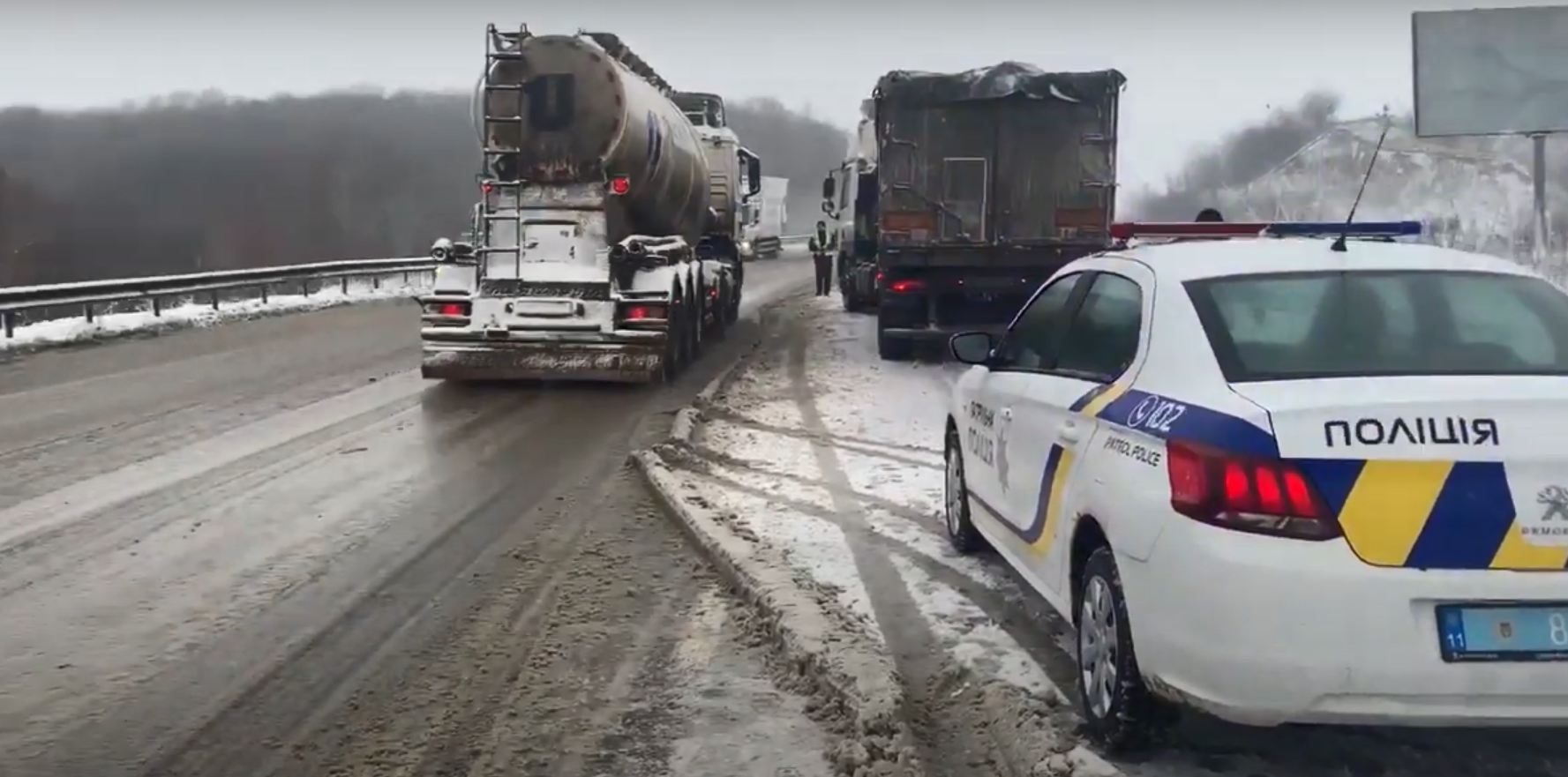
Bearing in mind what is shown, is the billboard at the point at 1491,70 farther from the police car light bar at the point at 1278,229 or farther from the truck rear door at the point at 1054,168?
the police car light bar at the point at 1278,229

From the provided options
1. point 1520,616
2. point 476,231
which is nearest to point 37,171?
point 476,231

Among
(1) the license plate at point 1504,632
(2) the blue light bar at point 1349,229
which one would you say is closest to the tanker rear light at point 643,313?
(2) the blue light bar at point 1349,229

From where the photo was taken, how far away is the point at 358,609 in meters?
6.07

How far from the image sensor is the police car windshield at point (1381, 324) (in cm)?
415

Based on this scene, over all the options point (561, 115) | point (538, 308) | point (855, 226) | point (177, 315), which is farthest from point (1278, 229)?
point (177, 315)

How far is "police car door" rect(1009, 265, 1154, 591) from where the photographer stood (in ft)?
15.4

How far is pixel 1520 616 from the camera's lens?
360 centimetres

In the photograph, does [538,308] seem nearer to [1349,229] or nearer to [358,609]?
[358,609]

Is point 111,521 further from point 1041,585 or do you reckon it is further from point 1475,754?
point 1475,754

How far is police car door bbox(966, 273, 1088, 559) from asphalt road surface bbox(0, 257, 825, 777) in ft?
3.89

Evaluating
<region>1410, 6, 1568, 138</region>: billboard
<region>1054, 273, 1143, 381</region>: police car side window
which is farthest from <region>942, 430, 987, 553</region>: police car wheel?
<region>1410, 6, 1568, 138</region>: billboard

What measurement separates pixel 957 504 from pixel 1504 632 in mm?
3565

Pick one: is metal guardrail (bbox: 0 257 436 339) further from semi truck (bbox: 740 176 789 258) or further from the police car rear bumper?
semi truck (bbox: 740 176 789 258)

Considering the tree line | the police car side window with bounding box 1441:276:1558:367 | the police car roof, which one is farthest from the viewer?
the tree line
